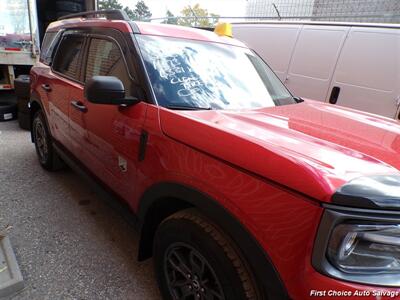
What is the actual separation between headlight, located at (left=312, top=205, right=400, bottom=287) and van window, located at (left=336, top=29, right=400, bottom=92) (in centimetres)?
343

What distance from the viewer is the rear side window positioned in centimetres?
375

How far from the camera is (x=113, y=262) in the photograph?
8.30 feet

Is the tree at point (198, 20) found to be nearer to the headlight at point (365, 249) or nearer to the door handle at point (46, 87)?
the door handle at point (46, 87)

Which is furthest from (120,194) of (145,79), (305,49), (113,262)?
(305,49)

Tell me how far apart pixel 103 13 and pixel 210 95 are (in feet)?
5.13

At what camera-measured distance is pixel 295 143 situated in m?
1.50

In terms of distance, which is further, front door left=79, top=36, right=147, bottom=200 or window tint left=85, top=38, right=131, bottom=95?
window tint left=85, top=38, right=131, bottom=95

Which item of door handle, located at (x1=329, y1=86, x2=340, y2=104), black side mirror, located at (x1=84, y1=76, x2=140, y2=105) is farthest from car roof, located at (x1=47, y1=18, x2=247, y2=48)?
door handle, located at (x1=329, y1=86, x2=340, y2=104)

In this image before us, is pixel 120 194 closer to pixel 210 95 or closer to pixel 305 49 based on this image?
pixel 210 95

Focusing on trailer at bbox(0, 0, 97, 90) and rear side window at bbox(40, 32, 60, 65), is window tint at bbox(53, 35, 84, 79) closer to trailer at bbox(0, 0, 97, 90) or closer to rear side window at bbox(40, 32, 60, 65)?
rear side window at bbox(40, 32, 60, 65)

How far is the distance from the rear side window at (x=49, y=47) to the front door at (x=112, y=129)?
1185 mm

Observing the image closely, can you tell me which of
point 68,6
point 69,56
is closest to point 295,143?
point 69,56

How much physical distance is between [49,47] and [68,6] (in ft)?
16.0

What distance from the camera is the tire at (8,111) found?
610cm
